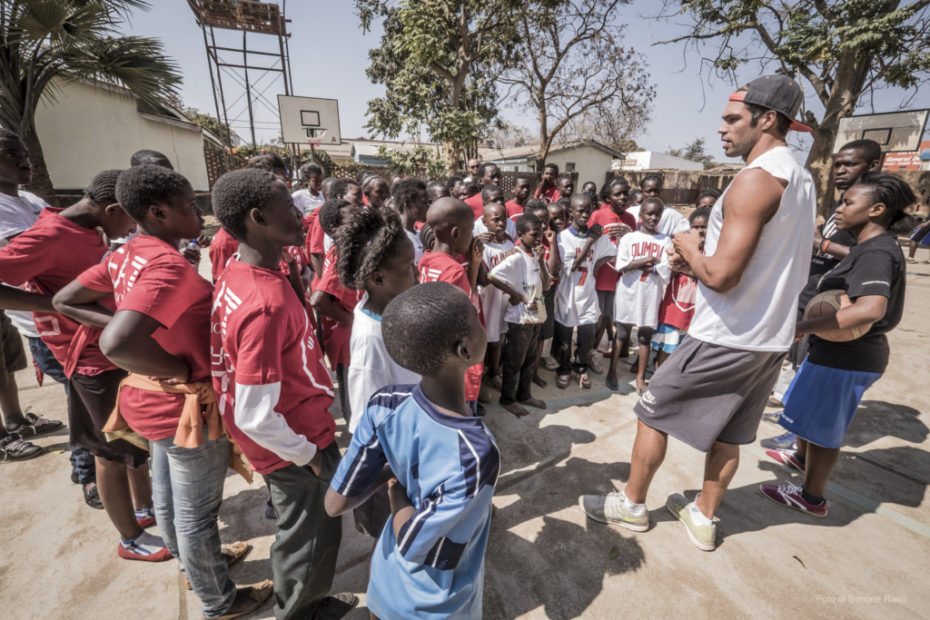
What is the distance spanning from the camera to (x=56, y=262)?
1903 millimetres

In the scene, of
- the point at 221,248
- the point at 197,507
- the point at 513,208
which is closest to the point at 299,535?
the point at 197,507

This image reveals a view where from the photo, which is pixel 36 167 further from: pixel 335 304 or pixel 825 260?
pixel 825 260

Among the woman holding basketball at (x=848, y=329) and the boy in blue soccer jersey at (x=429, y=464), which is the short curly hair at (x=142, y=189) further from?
the woman holding basketball at (x=848, y=329)

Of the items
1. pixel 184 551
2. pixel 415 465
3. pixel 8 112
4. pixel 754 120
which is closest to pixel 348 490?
pixel 415 465

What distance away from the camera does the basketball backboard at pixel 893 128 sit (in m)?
14.3

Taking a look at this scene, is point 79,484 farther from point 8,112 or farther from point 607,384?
point 8,112

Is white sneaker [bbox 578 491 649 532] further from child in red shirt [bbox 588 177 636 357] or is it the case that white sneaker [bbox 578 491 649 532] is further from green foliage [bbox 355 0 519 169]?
green foliage [bbox 355 0 519 169]

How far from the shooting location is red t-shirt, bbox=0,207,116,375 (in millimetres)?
1792

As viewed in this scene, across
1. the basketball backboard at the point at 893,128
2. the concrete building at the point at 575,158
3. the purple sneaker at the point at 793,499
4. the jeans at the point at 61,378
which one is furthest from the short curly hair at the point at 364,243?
the concrete building at the point at 575,158

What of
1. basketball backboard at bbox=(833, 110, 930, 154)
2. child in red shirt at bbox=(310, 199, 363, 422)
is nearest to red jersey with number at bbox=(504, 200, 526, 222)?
child in red shirt at bbox=(310, 199, 363, 422)

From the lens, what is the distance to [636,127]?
1812 cm

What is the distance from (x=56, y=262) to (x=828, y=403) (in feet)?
13.1

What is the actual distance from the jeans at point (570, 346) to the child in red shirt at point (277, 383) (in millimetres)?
2928

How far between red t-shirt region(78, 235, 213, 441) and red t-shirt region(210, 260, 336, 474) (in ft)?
0.28
